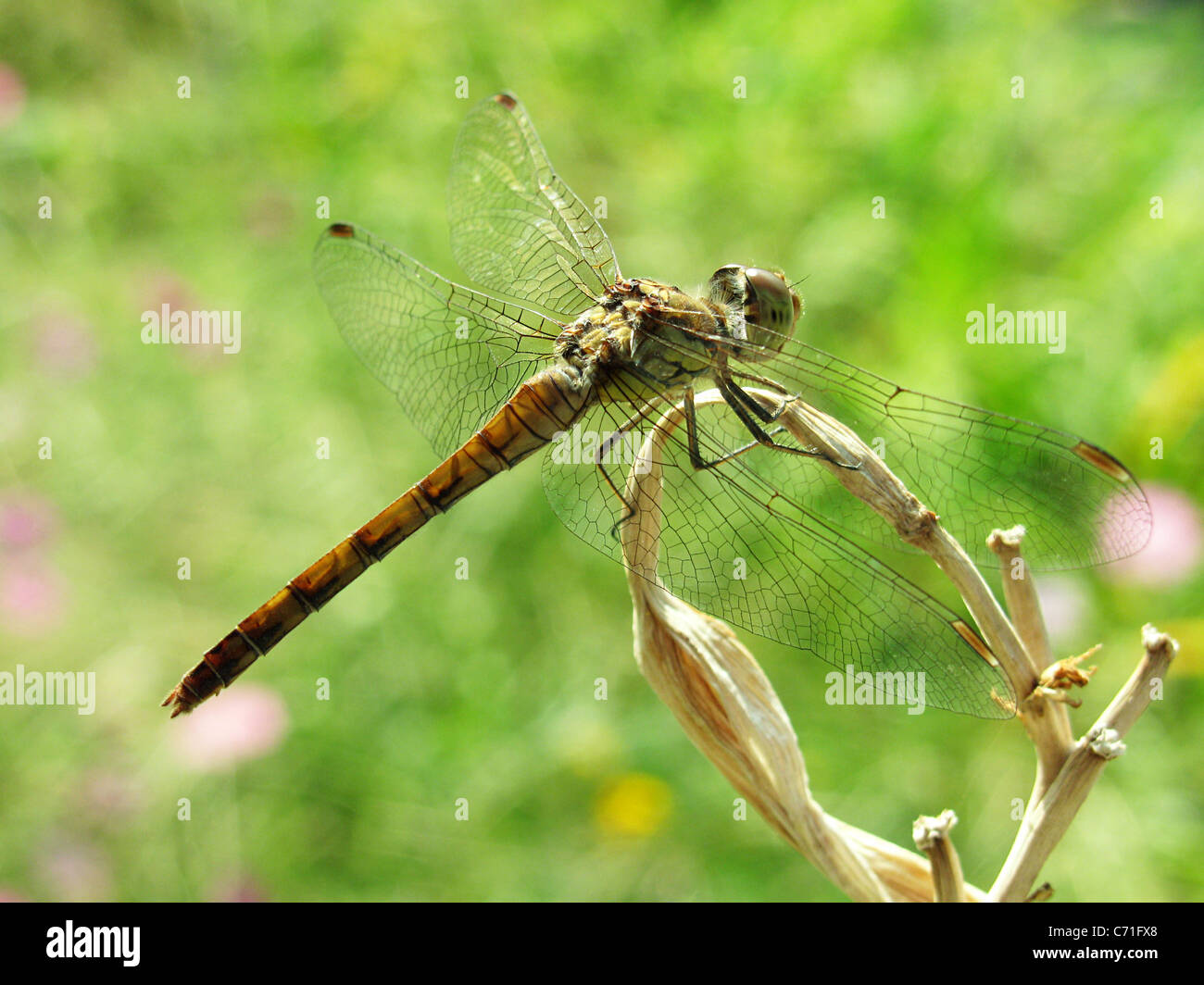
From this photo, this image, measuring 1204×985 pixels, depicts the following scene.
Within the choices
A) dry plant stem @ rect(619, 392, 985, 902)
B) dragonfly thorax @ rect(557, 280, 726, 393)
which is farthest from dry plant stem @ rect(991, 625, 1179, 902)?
dragonfly thorax @ rect(557, 280, 726, 393)

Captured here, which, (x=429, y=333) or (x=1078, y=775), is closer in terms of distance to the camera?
(x=1078, y=775)

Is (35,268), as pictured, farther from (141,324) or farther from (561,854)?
(561,854)

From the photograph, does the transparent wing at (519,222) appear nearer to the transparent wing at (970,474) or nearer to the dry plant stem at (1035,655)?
the transparent wing at (970,474)

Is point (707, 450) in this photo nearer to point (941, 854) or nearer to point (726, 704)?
point (726, 704)

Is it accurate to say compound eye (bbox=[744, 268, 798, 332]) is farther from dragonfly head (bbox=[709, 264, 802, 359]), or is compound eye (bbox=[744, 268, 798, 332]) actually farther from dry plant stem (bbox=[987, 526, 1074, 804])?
dry plant stem (bbox=[987, 526, 1074, 804])

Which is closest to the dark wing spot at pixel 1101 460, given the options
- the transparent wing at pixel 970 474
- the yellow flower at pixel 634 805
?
the transparent wing at pixel 970 474

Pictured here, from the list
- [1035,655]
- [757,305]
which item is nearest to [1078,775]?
[1035,655]
